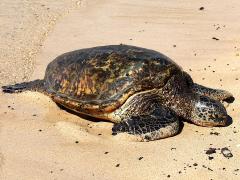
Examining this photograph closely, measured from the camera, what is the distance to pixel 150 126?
4.54m

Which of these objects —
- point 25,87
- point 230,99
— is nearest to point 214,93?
point 230,99

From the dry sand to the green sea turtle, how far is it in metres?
0.16

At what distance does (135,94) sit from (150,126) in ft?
1.54

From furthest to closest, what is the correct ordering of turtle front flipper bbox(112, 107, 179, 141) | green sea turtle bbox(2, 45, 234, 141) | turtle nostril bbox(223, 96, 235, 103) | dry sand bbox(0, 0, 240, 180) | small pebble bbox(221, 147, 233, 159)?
1. turtle nostril bbox(223, 96, 235, 103)
2. green sea turtle bbox(2, 45, 234, 141)
3. turtle front flipper bbox(112, 107, 179, 141)
4. small pebble bbox(221, 147, 233, 159)
5. dry sand bbox(0, 0, 240, 180)

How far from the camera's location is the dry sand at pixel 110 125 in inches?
161

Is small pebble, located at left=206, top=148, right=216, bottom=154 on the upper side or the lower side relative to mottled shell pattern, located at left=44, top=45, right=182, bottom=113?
lower

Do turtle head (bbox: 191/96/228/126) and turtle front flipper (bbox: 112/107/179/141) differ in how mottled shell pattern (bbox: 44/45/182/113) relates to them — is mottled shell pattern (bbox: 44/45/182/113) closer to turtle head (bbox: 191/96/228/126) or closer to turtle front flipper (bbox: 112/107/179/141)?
turtle front flipper (bbox: 112/107/179/141)

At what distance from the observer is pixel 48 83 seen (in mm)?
5590

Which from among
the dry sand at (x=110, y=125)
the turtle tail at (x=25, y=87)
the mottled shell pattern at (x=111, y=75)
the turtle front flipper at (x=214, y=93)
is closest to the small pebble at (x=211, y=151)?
the dry sand at (x=110, y=125)

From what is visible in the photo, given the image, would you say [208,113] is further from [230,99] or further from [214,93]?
[230,99]

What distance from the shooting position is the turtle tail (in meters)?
5.82

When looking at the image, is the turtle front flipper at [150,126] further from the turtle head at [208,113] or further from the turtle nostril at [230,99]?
the turtle nostril at [230,99]

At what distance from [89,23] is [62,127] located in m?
4.92

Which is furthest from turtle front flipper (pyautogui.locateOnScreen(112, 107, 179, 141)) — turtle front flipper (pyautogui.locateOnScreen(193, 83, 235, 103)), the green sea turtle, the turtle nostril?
the turtle nostril
